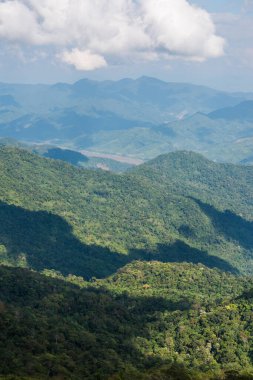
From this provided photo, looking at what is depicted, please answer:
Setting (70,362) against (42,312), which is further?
(42,312)

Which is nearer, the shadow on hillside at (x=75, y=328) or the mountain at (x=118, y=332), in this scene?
the mountain at (x=118, y=332)

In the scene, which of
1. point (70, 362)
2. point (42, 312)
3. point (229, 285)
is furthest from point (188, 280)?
point (70, 362)

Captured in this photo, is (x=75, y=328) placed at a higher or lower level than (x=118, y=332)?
higher

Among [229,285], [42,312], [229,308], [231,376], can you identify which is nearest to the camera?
[231,376]

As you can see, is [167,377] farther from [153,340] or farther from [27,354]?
[153,340]

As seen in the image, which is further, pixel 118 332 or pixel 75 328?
pixel 118 332

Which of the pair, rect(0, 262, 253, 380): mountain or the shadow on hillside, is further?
the shadow on hillside

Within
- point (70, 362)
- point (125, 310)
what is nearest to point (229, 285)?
point (125, 310)

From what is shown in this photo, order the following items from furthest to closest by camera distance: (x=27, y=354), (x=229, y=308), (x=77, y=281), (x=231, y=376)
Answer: (x=77, y=281) < (x=229, y=308) < (x=27, y=354) < (x=231, y=376)

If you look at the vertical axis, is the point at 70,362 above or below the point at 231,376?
below

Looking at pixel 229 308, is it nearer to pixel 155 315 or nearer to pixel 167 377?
pixel 155 315
